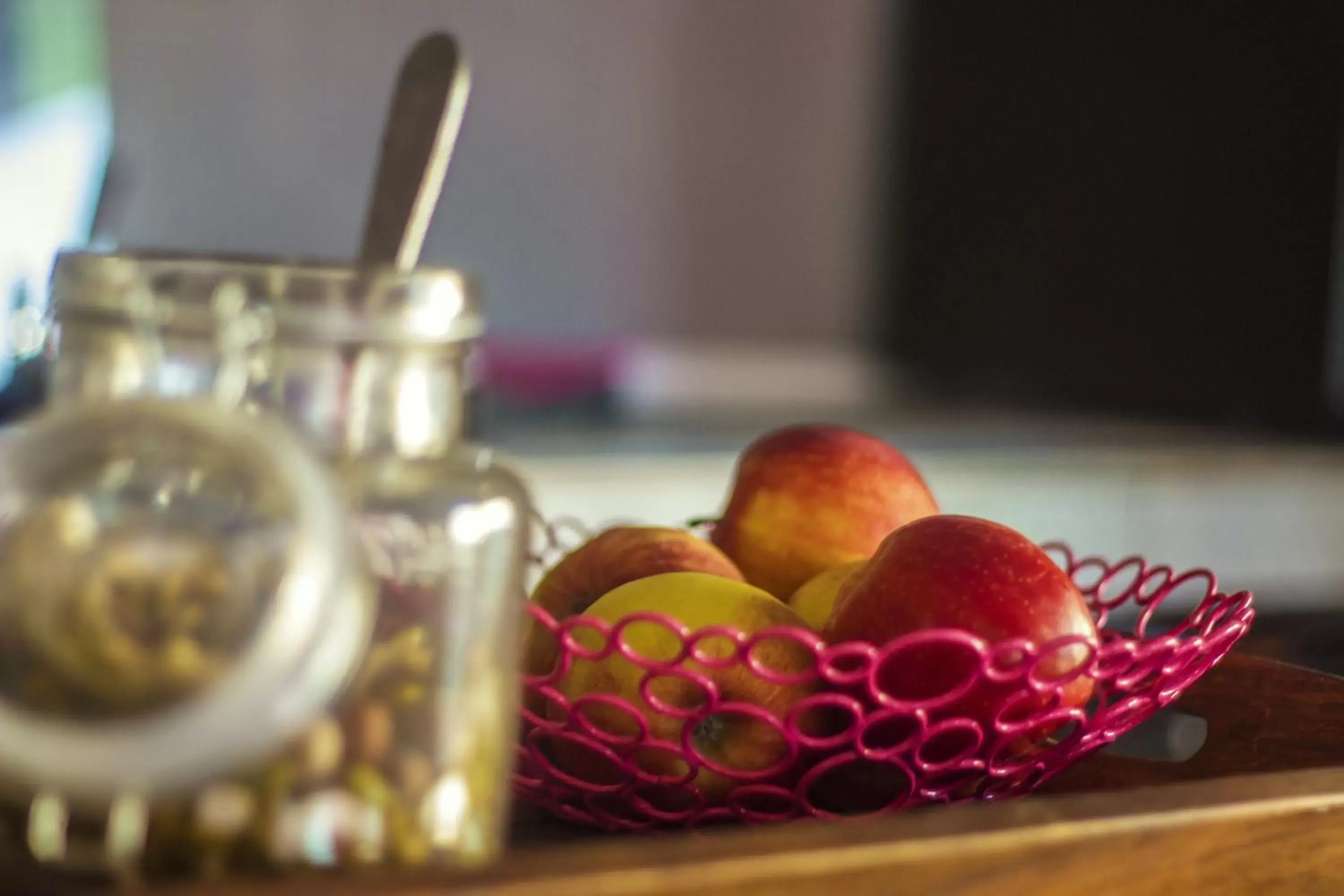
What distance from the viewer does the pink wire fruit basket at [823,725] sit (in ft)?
1.23

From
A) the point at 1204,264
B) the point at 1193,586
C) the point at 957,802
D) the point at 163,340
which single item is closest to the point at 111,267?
the point at 163,340

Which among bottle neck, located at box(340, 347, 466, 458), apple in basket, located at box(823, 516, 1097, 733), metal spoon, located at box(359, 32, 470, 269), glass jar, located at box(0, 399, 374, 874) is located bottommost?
apple in basket, located at box(823, 516, 1097, 733)

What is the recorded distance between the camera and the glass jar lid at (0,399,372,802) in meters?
0.24

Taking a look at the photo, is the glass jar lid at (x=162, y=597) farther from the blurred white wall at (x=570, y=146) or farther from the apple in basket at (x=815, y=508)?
the blurred white wall at (x=570, y=146)

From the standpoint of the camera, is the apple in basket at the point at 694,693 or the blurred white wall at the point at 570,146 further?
the blurred white wall at the point at 570,146

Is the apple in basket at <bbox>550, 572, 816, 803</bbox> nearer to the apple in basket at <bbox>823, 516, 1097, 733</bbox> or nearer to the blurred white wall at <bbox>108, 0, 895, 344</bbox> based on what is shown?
the apple in basket at <bbox>823, 516, 1097, 733</bbox>

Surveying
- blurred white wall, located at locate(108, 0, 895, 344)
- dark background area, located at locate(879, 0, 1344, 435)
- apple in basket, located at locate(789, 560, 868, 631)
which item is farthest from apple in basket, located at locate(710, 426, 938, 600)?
dark background area, located at locate(879, 0, 1344, 435)

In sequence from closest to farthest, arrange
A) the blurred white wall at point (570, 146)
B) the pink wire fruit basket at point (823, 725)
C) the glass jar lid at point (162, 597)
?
the glass jar lid at point (162, 597) < the pink wire fruit basket at point (823, 725) < the blurred white wall at point (570, 146)

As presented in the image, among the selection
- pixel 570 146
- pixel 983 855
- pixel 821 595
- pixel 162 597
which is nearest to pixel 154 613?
pixel 162 597

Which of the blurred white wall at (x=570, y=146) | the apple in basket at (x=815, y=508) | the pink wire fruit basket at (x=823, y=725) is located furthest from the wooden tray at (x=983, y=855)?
the blurred white wall at (x=570, y=146)

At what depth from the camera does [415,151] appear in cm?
40

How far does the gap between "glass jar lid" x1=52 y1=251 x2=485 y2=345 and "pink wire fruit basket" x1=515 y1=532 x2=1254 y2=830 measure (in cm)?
10

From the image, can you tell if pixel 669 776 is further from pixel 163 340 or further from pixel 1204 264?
pixel 1204 264

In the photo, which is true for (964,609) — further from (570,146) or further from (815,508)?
(570,146)
